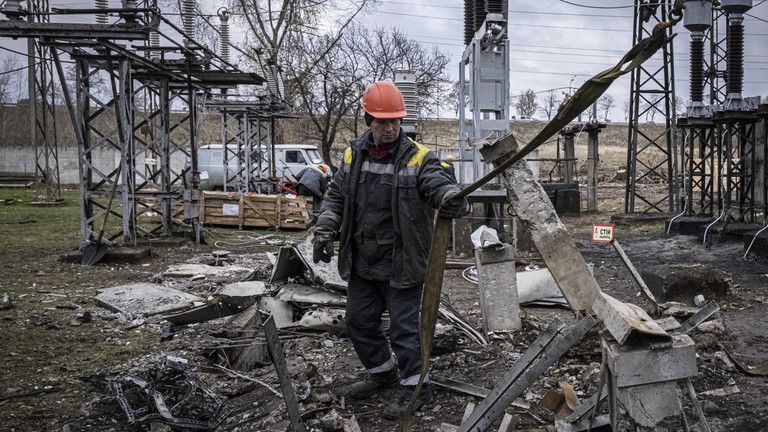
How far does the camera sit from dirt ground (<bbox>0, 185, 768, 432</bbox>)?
4242 mm

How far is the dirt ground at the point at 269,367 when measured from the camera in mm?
4242

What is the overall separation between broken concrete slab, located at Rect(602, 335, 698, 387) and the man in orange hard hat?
154 centimetres

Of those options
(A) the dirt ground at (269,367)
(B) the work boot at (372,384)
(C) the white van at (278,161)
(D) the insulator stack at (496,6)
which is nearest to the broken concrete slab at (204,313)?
(A) the dirt ground at (269,367)

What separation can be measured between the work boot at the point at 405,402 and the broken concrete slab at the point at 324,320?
6.02ft

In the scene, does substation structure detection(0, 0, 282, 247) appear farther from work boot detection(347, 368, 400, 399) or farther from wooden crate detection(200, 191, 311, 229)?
work boot detection(347, 368, 400, 399)

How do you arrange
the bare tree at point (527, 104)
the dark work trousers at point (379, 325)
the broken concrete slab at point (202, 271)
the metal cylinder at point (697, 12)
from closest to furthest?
the dark work trousers at point (379, 325) → the broken concrete slab at point (202, 271) → the metal cylinder at point (697, 12) → the bare tree at point (527, 104)

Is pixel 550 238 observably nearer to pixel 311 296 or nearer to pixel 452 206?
pixel 452 206

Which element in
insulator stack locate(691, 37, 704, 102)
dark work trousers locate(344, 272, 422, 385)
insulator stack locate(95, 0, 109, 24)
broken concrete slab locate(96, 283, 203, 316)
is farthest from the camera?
insulator stack locate(691, 37, 704, 102)

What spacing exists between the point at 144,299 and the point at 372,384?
4550 mm

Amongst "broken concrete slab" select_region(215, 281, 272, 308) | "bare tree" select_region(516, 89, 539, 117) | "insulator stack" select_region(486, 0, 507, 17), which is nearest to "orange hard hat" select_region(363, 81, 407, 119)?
"broken concrete slab" select_region(215, 281, 272, 308)

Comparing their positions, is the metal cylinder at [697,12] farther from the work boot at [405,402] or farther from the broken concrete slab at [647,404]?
the broken concrete slab at [647,404]

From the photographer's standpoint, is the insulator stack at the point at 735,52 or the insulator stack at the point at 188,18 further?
the insulator stack at the point at 735,52

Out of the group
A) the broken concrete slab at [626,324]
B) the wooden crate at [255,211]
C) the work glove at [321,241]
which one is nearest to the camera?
the broken concrete slab at [626,324]

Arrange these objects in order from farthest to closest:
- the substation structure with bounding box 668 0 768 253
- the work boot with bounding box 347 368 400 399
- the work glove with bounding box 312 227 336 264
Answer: the substation structure with bounding box 668 0 768 253
the work boot with bounding box 347 368 400 399
the work glove with bounding box 312 227 336 264
